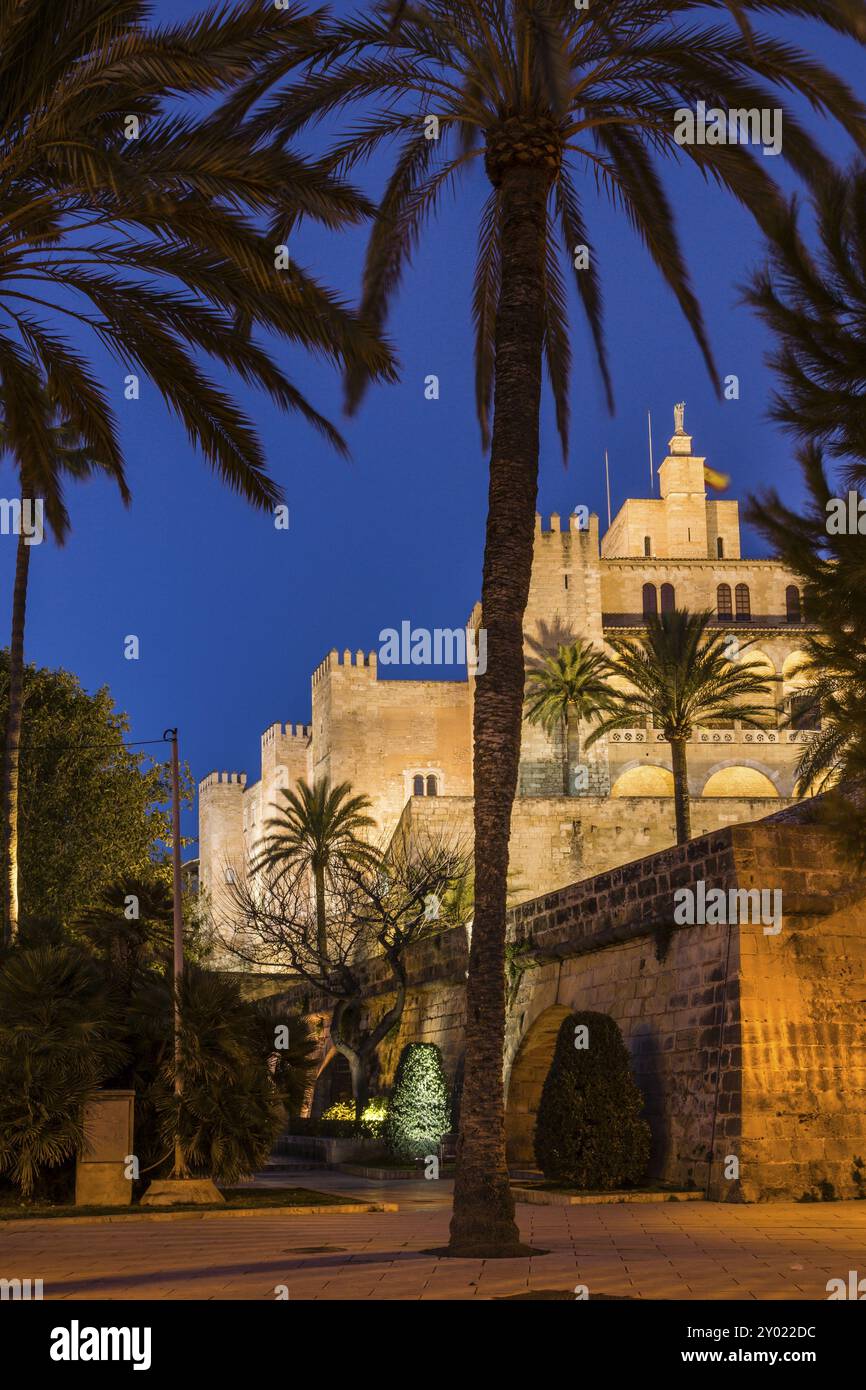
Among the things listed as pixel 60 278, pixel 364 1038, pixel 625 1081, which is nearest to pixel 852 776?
pixel 625 1081

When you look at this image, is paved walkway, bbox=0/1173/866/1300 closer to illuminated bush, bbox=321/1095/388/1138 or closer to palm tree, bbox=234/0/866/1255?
palm tree, bbox=234/0/866/1255

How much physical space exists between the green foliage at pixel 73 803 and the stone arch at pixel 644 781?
29071 millimetres

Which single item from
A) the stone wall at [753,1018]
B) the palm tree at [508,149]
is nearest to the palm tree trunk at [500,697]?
the palm tree at [508,149]

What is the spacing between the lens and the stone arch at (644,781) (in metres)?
63.1

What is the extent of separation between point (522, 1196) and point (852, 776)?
5.88 metres

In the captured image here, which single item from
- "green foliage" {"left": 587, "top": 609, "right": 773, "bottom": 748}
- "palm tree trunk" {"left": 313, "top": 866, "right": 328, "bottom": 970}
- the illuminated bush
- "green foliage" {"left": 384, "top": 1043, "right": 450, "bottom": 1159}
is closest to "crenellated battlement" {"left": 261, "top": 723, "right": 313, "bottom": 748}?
"palm tree trunk" {"left": 313, "top": 866, "right": 328, "bottom": 970}

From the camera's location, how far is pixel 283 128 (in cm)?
1289

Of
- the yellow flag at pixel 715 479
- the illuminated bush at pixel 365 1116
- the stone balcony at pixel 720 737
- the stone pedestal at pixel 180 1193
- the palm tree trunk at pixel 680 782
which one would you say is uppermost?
the yellow flag at pixel 715 479

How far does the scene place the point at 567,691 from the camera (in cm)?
6012

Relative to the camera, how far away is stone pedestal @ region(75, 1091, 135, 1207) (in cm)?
1570

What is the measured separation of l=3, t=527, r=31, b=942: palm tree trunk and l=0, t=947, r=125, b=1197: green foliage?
619 centimetres

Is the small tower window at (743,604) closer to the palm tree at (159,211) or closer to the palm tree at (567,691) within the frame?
the palm tree at (567,691)

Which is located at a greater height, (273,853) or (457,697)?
(457,697)
